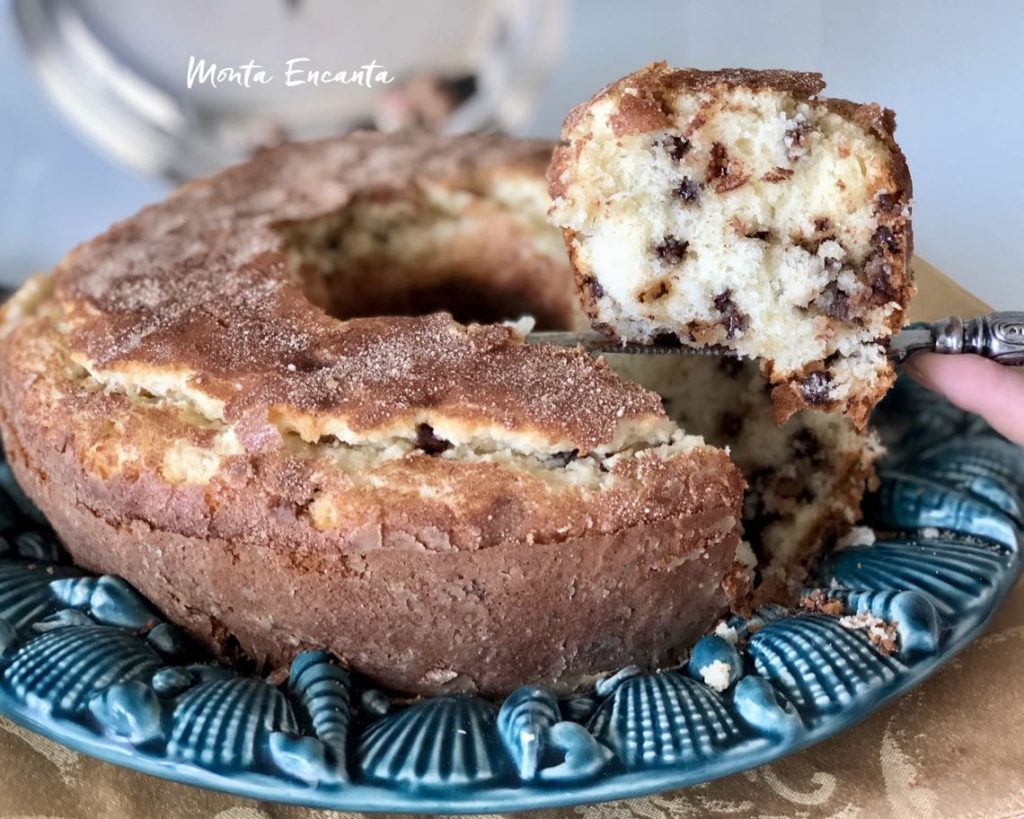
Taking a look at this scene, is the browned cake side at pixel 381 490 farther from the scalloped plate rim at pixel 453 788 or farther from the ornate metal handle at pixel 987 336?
the ornate metal handle at pixel 987 336

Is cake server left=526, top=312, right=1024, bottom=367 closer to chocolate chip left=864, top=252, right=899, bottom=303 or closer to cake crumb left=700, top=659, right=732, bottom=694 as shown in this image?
chocolate chip left=864, top=252, right=899, bottom=303

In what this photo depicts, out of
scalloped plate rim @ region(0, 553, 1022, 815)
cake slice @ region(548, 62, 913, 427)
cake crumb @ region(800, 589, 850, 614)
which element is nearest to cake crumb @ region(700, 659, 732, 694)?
scalloped plate rim @ region(0, 553, 1022, 815)

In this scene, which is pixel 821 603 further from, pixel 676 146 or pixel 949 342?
pixel 676 146

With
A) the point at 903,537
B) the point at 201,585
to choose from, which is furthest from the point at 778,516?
the point at 201,585

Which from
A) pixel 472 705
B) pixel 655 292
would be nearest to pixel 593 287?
pixel 655 292

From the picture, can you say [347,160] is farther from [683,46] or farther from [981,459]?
[683,46]
